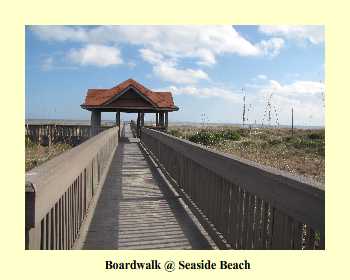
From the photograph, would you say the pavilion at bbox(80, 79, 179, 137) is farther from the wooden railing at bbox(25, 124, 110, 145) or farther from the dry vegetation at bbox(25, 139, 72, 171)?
the dry vegetation at bbox(25, 139, 72, 171)

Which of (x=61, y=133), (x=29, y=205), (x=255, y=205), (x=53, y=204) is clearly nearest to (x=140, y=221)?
(x=255, y=205)

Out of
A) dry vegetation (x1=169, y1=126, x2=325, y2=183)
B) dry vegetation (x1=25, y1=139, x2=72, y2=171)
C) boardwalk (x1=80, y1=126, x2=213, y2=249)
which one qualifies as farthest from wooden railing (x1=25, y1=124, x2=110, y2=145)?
boardwalk (x1=80, y1=126, x2=213, y2=249)

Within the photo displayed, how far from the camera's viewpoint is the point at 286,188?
2799mm

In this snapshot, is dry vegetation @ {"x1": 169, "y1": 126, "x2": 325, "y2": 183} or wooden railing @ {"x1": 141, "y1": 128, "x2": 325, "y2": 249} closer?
wooden railing @ {"x1": 141, "y1": 128, "x2": 325, "y2": 249}

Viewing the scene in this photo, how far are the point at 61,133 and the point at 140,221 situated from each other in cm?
2162

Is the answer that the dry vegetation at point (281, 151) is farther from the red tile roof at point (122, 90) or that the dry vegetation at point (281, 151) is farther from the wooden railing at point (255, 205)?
the wooden railing at point (255, 205)

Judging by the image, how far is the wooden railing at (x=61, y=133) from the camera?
25.4m

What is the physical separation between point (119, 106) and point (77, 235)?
2261cm

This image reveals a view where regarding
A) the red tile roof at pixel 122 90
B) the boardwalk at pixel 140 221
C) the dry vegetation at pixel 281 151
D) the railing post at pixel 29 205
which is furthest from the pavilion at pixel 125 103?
the railing post at pixel 29 205

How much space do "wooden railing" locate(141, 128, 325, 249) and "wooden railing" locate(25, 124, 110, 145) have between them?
798 inches

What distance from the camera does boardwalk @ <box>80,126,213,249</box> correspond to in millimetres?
4707
